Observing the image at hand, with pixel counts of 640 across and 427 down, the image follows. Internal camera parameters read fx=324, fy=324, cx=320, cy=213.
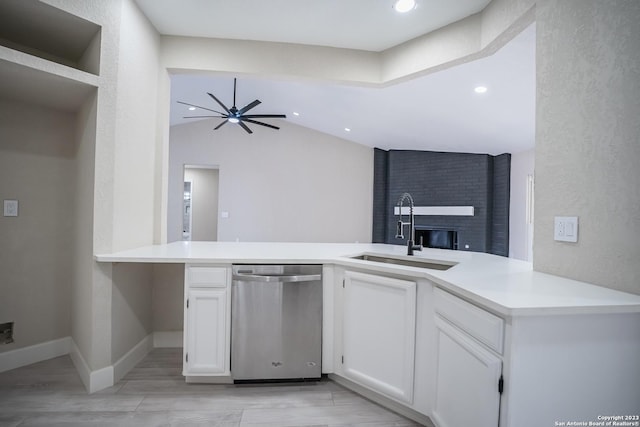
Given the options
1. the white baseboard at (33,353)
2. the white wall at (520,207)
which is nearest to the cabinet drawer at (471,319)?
the white baseboard at (33,353)

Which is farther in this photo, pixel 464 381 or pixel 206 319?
pixel 206 319

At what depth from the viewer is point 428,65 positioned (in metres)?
2.52

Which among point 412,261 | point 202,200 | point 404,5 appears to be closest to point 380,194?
point 202,200

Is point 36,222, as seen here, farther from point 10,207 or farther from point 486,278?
point 486,278

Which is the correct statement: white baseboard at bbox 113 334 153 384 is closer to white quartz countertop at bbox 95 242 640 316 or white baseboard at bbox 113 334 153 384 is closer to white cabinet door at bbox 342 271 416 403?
white quartz countertop at bbox 95 242 640 316

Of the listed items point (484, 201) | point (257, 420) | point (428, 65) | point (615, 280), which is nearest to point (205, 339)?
point (257, 420)

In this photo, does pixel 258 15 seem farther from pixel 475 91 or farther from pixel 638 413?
pixel 638 413

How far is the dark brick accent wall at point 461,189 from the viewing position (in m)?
6.16

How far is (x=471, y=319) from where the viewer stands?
124 centimetres

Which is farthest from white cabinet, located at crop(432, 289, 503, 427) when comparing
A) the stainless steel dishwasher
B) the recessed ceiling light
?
the recessed ceiling light

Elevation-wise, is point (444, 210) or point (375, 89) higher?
point (375, 89)

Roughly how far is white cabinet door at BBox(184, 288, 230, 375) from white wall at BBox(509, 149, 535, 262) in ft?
17.9

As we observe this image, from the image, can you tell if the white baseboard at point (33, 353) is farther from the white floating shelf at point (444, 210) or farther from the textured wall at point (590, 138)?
the white floating shelf at point (444, 210)

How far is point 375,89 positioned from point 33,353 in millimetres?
4250
